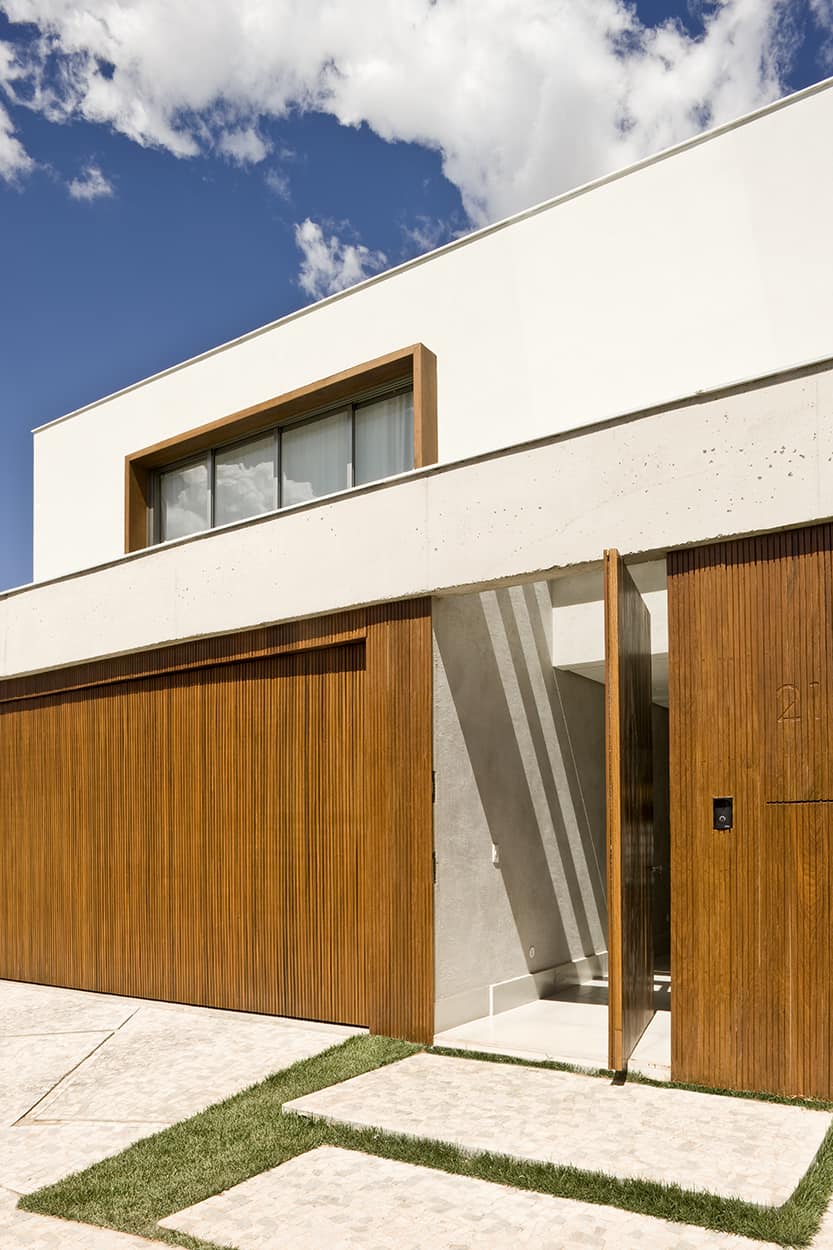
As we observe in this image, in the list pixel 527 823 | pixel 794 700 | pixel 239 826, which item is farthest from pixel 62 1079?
pixel 794 700

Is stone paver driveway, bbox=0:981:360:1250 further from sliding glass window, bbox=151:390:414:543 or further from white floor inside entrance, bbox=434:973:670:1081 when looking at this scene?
sliding glass window, bbox=151:390:414:543

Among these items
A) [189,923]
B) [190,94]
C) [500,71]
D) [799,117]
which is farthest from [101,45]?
[189,923]

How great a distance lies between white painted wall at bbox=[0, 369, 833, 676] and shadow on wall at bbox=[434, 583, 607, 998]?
705 millimetres

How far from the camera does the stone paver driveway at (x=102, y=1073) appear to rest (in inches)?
213

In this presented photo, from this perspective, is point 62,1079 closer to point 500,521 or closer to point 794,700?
point 500,521

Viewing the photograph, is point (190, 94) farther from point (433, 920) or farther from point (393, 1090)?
point (393, 1090)

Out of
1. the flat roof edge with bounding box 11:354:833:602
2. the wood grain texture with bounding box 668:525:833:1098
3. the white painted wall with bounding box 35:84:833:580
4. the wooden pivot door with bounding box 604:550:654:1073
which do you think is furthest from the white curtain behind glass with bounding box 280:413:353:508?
the wood grain texture with bounding box 668:525:833:1098

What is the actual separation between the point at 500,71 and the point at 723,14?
84.8 inches

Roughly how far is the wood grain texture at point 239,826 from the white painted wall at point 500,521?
12.6 inches

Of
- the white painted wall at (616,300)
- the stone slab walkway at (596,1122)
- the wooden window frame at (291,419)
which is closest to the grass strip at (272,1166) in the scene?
the stone slab walkway at (596,1122)

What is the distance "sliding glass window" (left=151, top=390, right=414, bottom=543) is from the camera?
34.1 ft

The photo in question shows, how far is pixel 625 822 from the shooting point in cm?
634

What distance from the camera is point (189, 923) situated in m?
9.30

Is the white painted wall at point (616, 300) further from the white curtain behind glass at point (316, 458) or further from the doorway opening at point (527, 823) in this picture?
the doorway opening at point (527, 823)
